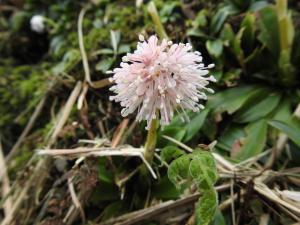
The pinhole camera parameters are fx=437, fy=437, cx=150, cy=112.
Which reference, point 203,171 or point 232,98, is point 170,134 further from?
point 203,171

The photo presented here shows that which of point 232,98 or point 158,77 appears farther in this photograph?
point 232,98

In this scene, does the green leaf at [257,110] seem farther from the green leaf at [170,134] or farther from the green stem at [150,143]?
the green stem at [150,143]

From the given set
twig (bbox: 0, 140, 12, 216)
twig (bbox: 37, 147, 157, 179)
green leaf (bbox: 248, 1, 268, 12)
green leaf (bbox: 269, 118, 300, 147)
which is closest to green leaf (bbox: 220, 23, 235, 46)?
green leaf (bbox: 248, 1, 268, 12)

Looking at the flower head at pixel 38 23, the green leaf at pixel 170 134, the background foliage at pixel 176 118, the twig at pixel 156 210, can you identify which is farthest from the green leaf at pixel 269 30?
the flower head at pixel 38 23

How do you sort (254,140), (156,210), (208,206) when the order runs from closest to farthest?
(208,206) → (156,210) → (254,140)

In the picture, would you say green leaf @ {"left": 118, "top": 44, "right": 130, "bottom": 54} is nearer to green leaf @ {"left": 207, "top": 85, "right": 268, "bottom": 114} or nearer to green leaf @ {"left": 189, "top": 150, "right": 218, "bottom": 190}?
green leaf @ {"left": 207, "top": 85, "right": 268, "bottom": 114}

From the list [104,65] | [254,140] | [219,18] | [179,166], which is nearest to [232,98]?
[254,140]
